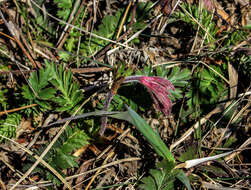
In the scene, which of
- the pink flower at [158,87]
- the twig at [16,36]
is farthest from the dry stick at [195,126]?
the twig at [16,36]

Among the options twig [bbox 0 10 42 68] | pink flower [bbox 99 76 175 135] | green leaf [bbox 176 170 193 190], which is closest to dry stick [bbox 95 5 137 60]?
twig [bbox 0 10 42 68]

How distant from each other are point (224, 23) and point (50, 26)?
1930mm

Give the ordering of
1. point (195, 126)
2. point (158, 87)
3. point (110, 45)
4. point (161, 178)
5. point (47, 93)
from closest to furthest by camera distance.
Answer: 1. point (158, 87)
2. point (161, 178)
3. point (47, 93)
4. point (195, 126)
5. point (110, 45)

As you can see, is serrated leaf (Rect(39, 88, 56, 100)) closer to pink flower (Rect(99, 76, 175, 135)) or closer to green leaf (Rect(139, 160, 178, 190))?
pink flower (Rect(99, 76, 175, 135))

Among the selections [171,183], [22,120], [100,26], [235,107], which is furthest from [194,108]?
[22,120]

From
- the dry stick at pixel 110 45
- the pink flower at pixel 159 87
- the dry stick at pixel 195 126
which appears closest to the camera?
the pink flower at pixel 159 87

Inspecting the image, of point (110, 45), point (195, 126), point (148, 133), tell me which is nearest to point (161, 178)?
point (148, 133)

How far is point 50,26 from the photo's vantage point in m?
2.91

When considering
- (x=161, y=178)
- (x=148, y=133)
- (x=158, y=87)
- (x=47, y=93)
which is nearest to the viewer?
(x=148, y=133)

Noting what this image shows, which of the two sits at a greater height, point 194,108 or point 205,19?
point 205,19

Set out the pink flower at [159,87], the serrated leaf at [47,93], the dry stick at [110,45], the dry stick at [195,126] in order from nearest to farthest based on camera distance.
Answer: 1. the pink flower at [159,87]
2. the serrated leaf at [47,93]
3. the dry stick at [195,126]
4. the dry stick at [110,45]

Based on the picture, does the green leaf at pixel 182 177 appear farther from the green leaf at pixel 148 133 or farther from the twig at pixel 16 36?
the twig at pixel 16 36

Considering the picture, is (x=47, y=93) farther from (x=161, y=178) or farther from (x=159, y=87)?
(x=161, y=178)

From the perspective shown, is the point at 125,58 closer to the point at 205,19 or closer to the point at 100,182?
the point at 205,19
